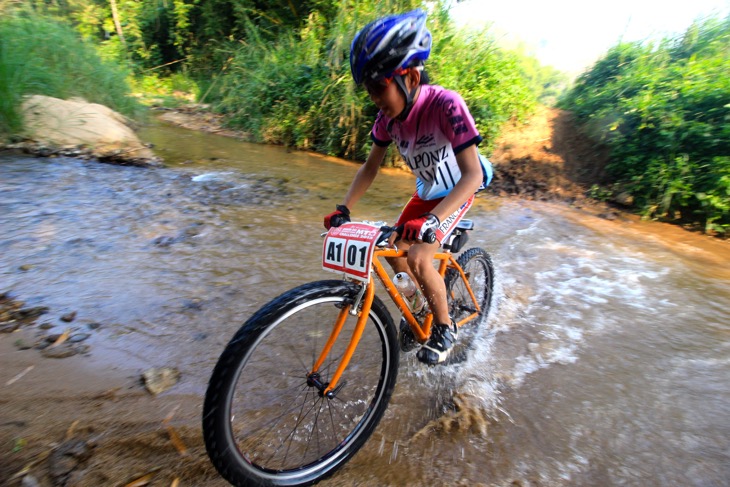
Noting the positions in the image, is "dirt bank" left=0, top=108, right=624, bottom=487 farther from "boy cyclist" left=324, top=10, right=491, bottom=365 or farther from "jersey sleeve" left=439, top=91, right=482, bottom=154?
"jersey sleeve" left=439, top=91, right=482, bottom=154

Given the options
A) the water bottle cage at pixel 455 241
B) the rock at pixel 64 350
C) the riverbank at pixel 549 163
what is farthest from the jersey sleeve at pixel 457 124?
the riverbank at pixel 549 163

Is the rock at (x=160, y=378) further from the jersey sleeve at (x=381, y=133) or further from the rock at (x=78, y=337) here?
the jersey sleeve at (x=381, y=133)

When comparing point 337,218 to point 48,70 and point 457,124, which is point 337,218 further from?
point 48,70

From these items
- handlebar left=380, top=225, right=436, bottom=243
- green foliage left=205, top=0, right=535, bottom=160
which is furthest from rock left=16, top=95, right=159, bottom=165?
handlebar left=380, top=225, right=436, bottom=243

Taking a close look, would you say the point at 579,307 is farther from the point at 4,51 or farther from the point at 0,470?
the point at 4,51

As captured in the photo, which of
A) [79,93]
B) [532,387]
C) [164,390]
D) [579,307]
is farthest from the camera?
[79,93]

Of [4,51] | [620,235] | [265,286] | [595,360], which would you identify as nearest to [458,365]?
[595,360]

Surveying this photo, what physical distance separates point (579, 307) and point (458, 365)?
5.94ft

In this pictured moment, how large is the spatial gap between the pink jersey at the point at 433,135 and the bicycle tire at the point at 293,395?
0.96m

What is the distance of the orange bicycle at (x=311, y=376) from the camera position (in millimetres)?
1614

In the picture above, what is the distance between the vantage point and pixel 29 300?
9.34 feet

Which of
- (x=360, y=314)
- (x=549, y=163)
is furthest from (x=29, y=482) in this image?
(x=549, y=163)

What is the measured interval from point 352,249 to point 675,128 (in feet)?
25.5

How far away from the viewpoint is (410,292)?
8.46 feet
